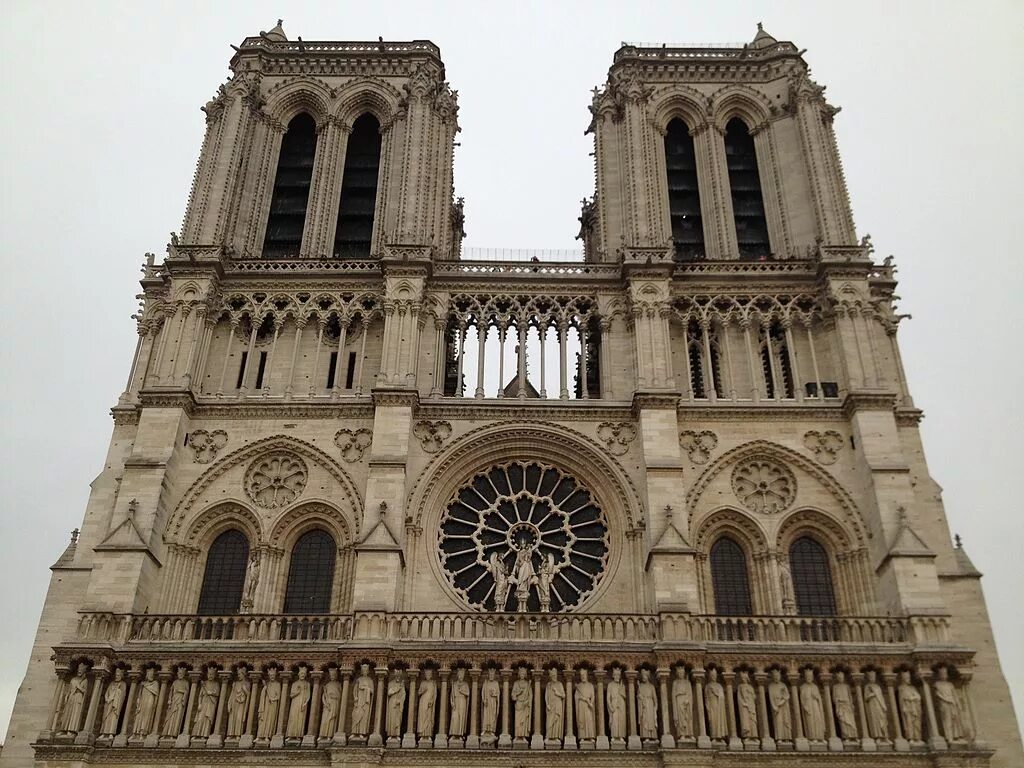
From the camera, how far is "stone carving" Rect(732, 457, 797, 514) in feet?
80.2

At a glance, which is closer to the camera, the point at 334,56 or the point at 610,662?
the point at 610,662

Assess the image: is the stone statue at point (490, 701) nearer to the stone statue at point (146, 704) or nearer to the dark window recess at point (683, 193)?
the stone statue at point (146, 704)

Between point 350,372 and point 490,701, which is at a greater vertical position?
point 350,372

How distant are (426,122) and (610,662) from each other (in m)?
18.2

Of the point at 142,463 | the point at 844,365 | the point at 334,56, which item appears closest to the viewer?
the point at 142,463

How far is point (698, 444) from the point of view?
81.9 feet

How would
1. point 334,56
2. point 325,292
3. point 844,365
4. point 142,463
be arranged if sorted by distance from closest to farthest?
point 142,463
point 844,365
point 325,292
point 334,56

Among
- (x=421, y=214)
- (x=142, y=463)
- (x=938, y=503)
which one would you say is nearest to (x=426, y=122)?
(x=421, y=214)

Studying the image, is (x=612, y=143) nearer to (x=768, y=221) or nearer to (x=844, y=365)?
(x=768, y=221)

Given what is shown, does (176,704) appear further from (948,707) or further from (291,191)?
(291,191)

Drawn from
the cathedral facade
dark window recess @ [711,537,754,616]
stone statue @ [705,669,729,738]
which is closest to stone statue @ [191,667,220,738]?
the cathedral facade

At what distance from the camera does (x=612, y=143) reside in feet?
103

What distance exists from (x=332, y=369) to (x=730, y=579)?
12.1 meters

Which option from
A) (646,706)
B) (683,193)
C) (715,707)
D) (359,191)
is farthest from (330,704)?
(683,193)
